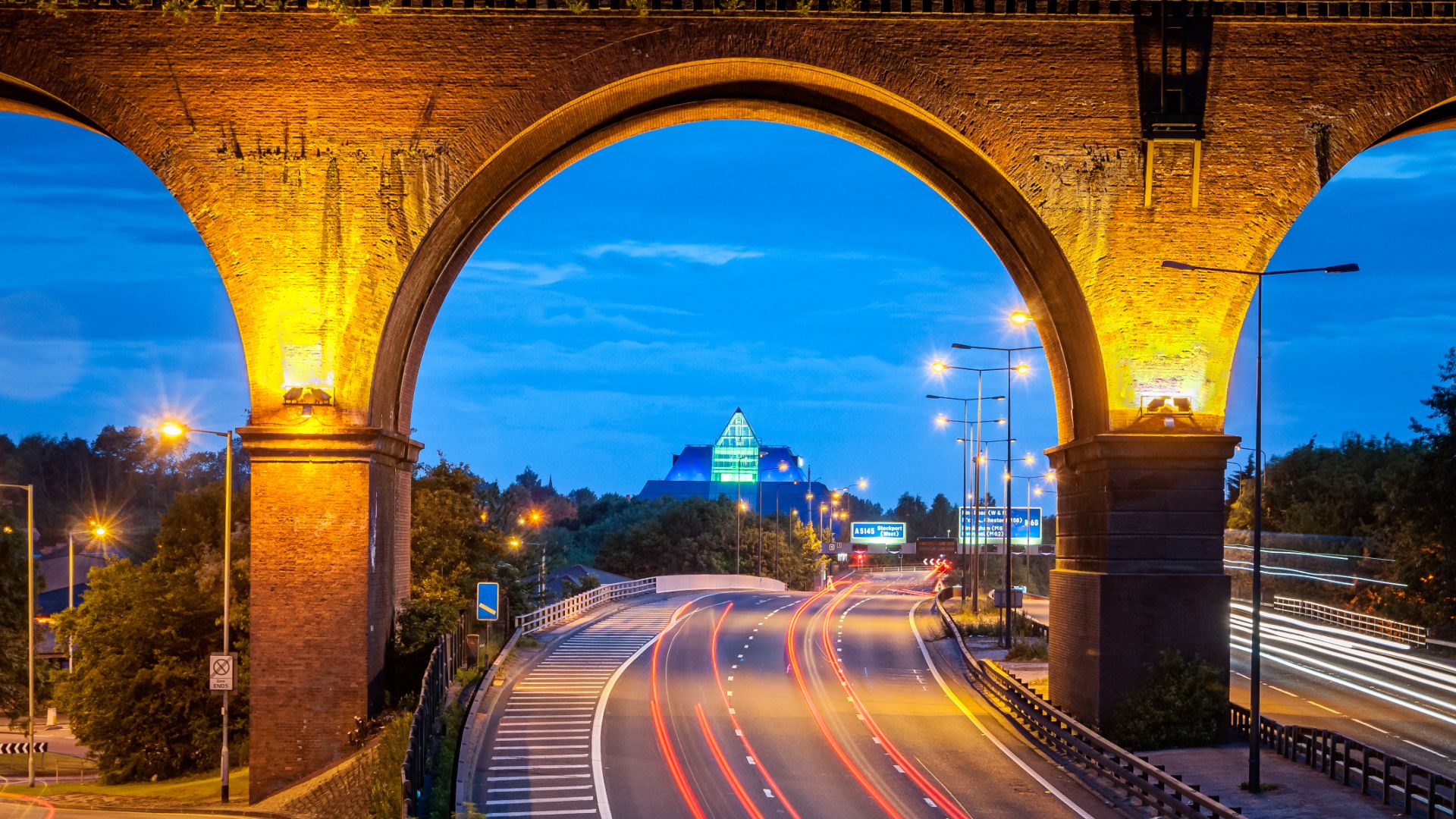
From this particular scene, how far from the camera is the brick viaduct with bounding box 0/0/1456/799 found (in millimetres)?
25828

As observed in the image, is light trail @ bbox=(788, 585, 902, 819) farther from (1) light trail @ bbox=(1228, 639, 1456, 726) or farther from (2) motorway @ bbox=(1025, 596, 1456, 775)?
(1) light trail @ bbox=(1228, 639, 1456, 726)

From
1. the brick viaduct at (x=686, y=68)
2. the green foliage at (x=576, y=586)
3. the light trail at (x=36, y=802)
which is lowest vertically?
the light trail at (x=36, y=802)

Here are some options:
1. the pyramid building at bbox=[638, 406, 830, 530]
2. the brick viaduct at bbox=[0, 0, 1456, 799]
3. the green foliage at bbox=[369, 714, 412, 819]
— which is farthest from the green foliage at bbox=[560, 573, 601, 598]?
the pyramid building at bbox=[638, 406, 830, 530]

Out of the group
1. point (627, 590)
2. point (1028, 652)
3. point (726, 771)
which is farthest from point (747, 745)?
point (627, 590)

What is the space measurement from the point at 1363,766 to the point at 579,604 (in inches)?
1569

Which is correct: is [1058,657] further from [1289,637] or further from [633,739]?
[1289,637]

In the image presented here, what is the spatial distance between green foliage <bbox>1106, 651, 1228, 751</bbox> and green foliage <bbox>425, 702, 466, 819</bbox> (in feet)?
40.1

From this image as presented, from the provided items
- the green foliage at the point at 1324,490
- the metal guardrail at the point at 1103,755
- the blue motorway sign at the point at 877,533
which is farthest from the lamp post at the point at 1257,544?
the blue motorway sign at the point at 877,533

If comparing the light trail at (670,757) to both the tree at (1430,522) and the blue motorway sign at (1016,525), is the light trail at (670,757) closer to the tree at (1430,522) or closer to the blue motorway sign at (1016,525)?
the tree at (1430,522)

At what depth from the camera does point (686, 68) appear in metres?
26.8

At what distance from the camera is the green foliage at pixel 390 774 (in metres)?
18.4

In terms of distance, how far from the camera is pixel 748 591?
85.6 metres

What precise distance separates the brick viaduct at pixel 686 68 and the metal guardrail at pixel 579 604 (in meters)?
18.8

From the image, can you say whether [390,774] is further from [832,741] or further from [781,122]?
[781,122]
